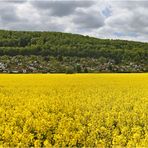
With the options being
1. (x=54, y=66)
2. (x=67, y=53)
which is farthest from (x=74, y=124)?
(x=67, y=53)

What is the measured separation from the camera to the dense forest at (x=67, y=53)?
85688 mm

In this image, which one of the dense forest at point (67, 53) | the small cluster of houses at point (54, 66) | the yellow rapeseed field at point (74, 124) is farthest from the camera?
the dense forest at point (67, 53)

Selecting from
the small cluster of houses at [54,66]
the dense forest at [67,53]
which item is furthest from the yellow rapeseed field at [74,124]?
the dense forest at [67,53]

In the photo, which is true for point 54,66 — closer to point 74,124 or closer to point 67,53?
point 67,53

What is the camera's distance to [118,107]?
17062 mm

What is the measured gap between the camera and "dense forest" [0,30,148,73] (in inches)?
3374

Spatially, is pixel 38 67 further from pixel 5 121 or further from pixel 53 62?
pixel 5 121

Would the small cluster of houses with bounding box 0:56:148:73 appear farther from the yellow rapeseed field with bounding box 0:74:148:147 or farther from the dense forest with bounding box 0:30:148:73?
the yellow rapeseed field with bounding box 0:74:148:147

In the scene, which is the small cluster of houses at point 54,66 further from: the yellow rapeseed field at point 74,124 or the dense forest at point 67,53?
the yellow rapeseed field at point 74,124

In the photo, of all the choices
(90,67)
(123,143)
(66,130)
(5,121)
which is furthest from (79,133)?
(90,67)

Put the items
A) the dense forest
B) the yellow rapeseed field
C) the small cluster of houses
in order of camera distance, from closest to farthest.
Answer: the yellow rapeseed field → the small cluster of houses → the dense forest

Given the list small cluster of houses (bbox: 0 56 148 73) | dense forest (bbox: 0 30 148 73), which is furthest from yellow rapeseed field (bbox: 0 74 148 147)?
dense forest (bbox: 0 30 148 73)

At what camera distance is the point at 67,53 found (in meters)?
98.3

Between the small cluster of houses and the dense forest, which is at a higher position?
the dense forest
